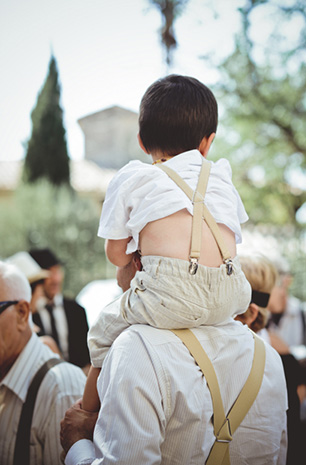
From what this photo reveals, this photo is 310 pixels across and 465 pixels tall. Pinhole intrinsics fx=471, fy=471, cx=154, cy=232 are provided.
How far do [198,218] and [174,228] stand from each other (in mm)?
81

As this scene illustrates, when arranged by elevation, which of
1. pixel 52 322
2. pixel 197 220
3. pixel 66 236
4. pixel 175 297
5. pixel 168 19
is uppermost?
pixel 168 19

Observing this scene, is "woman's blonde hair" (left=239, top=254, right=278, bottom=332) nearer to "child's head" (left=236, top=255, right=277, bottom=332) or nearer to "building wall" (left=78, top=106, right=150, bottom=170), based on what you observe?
"child's head" (left=236, top=255, right=277, bottom=332)

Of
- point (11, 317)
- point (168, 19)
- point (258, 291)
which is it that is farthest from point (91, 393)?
point (168, 19)

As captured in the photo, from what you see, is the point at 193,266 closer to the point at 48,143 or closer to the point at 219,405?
the point at 219,405

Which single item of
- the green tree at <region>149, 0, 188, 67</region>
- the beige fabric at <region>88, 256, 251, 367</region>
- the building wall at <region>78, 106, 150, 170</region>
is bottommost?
the beige fabric at <region>88, 256, 251, 367</region>

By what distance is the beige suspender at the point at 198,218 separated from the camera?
1.45 meters

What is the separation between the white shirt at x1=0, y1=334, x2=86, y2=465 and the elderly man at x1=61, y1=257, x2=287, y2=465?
68cm

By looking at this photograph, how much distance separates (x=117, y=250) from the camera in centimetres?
160

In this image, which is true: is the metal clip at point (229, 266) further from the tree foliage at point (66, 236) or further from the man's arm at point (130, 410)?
the tree foliage at point (66, 236)

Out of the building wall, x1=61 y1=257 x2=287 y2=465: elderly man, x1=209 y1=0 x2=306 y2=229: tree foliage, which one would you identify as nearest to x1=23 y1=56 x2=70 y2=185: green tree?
the building wall

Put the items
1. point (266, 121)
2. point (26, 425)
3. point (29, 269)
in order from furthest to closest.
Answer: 1. point (266, 121)
2. point (29, 269)
3. point (26, 425)

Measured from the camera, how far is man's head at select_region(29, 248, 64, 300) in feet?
19.6

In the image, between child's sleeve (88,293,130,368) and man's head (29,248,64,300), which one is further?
man's head (29,248,64,300)

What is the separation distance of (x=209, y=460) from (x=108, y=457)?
0.31 m
